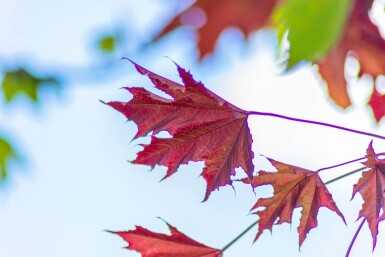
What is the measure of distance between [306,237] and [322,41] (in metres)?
0.87

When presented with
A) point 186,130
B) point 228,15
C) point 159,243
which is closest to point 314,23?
point 228,15

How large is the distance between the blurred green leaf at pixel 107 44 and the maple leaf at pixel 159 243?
0.30 m

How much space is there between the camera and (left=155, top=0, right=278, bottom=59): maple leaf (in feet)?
1.53

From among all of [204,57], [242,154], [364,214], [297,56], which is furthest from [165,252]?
[297,56]

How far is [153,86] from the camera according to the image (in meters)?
0.92

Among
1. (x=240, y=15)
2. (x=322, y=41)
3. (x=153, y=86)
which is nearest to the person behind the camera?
(x=322, y=41)

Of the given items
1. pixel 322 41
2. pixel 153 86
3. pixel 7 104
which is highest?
pixel 7 104

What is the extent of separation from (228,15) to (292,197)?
25.2 inches

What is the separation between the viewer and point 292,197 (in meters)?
1.06

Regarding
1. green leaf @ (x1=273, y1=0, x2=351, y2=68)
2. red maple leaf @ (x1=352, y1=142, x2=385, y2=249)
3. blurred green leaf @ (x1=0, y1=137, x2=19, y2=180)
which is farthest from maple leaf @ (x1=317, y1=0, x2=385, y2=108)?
blurred green leaf @ (x1=0, y1=137, x2=19, y2=180)

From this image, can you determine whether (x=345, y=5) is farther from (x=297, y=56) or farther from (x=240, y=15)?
(x=240, y=15)

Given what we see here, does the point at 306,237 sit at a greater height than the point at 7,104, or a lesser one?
lesser

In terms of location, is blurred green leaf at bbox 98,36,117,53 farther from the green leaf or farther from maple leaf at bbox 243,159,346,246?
the green leaf

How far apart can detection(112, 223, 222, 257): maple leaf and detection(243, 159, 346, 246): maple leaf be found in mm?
141
